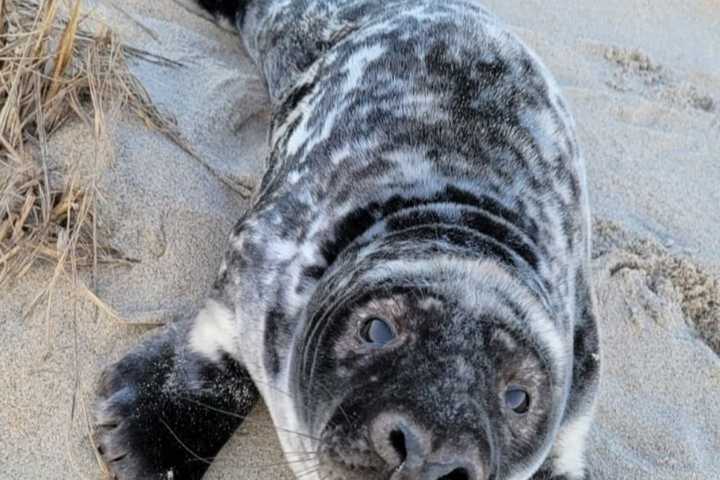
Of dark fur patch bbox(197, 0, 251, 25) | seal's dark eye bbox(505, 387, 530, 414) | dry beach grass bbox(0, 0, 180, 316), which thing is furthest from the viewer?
dark fur patch bbox(197, 0, 251, 25)

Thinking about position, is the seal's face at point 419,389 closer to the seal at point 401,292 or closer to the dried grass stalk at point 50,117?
the seal at point 401,292

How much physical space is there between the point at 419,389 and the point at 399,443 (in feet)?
0.36

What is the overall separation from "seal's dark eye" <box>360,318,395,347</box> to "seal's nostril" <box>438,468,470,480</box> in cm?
32

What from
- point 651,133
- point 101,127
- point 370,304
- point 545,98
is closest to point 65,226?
point 101,127

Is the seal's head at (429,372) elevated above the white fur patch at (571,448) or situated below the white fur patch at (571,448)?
above

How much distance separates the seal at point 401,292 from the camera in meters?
2.10

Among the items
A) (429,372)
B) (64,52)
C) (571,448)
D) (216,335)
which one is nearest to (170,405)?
(216,335)

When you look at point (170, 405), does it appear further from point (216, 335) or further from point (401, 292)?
point (401, 292)

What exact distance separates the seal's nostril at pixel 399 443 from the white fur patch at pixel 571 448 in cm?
85

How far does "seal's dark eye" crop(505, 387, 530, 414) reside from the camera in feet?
7.25

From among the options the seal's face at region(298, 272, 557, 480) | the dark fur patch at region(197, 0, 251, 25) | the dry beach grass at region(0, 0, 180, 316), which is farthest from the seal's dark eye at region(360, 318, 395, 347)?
the dark fur patch at region(197, 0, 251, 25)

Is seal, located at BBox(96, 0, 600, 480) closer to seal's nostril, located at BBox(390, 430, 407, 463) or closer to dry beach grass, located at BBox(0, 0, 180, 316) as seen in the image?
seal's nostril, located at BBox(390, 430, 407, 463)

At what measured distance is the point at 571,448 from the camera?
2.75 meters

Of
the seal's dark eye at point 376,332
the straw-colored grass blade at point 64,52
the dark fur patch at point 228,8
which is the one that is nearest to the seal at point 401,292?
the seal's dark eye at point 376,332
